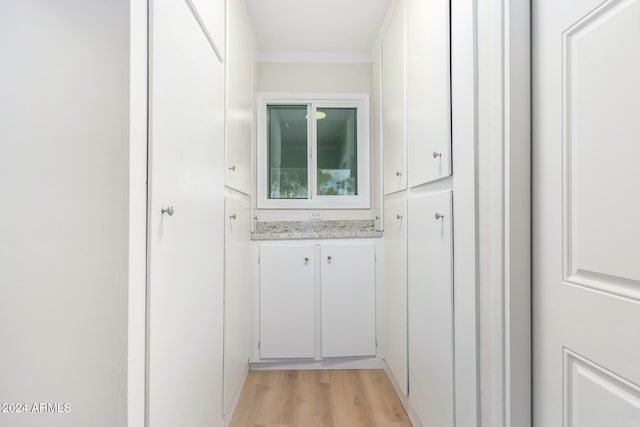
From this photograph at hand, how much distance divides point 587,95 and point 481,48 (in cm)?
37

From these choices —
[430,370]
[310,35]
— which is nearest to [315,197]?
[310,35]

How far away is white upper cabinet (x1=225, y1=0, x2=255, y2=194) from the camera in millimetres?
1475

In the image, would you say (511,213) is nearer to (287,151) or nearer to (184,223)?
(184,223)

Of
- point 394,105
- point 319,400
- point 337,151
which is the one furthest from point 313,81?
point 319,400

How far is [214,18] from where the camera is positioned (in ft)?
4.02

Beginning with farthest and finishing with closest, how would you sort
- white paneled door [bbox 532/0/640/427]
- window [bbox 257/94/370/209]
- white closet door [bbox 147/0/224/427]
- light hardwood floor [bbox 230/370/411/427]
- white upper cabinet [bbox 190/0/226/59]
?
window [bbox 257/94/370/209] → light hardwood floor [bbox 230/370/411/427] → white upper cabinet [bbox 190/0/226/59] → white closet door [bbox 147/0/224/427] → white paneled door [bbox 532/0/640/427]

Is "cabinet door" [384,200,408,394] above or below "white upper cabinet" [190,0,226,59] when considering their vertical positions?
below

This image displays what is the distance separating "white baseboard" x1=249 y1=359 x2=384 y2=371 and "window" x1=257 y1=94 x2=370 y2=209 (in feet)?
3.66

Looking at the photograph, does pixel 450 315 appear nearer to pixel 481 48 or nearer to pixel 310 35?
pixel 481 48

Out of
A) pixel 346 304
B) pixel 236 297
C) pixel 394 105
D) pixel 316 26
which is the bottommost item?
pixel 346 304

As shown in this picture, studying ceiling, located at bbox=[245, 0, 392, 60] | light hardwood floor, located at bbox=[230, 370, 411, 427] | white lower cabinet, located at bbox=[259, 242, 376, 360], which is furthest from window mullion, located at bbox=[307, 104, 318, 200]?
light hardwood floor, located at bbox=[230, 370, 411, 427]

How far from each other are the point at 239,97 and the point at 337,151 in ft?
3.29

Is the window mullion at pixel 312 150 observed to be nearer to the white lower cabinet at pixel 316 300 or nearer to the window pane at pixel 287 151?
the window pane at pixel 287 151

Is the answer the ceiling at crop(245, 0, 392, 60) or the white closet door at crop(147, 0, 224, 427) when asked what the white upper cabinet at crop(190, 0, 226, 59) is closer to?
the white closet door at crop(147, 0, 224, 427)
